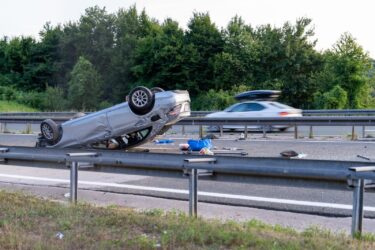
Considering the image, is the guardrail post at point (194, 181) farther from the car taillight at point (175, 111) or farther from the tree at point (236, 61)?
the tree at point (236, 61)

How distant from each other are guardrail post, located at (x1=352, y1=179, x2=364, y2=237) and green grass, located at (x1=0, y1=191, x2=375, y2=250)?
12 centimetres

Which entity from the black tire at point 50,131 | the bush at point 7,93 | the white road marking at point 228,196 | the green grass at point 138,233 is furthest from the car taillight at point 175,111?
the bush at point 7,93

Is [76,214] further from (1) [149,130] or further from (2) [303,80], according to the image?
(2) [303,80]

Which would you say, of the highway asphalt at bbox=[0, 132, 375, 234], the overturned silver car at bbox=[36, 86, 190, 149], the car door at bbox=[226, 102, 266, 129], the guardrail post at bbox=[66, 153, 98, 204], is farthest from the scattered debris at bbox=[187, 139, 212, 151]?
the car door at bbox=[226, 102, 266, 129]

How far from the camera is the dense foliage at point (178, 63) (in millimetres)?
41409

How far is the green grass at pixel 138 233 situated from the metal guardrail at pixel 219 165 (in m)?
0.51

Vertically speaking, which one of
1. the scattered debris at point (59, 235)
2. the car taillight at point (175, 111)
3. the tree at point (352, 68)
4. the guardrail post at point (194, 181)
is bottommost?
the scattered debris at point (59, 235)

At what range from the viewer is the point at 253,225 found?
6383 millimetres

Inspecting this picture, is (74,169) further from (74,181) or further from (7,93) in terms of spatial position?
(7,93)

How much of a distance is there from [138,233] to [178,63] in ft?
154

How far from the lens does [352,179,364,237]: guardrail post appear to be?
18.4 ft

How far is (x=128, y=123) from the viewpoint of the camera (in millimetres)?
11953

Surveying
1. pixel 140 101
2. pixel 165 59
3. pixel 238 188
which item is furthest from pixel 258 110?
pixel 165 59

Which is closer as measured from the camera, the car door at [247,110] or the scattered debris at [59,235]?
the scattered debris at [59,235]
